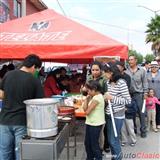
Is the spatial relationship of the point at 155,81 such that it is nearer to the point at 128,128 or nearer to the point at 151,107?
the point at 151,107

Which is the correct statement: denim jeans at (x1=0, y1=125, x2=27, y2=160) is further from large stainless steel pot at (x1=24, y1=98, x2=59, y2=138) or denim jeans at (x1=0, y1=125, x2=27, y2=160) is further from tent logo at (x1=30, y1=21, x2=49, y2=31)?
tent logo at (x1=30, y1=21, x2=49, y2=31)

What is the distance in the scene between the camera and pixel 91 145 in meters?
5.56

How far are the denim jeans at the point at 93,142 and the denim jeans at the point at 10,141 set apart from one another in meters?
1.30

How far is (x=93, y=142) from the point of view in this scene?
548 cm

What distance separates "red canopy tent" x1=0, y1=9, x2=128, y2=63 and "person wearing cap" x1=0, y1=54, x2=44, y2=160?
6.13 feet

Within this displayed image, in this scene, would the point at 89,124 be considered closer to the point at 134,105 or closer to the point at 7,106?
the point at 7,106

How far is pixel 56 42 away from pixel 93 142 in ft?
6.60

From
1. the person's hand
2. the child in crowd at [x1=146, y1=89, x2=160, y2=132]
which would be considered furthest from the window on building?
the person's hand

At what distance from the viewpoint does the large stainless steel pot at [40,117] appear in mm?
4098

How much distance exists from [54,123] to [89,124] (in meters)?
1.25

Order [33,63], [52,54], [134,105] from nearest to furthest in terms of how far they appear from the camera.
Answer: [33,63] < [52,54] < [134,105]

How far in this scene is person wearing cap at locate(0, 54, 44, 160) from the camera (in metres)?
4.32

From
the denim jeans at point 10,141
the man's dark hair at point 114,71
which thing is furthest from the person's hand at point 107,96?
the denim jeans at point 10,141

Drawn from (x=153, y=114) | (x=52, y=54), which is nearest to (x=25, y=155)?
(x=52, y=54)
